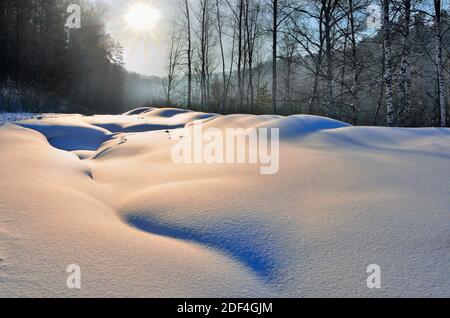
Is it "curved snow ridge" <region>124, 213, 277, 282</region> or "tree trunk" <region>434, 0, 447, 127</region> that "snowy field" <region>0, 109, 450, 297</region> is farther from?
"tree trunk" <region>434, 0, 447, 127</region>

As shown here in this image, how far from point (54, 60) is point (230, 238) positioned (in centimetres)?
2463

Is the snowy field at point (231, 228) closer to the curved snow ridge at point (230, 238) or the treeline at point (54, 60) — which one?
the curved snow ridge at point (230, 238)

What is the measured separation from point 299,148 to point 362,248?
5.08ft

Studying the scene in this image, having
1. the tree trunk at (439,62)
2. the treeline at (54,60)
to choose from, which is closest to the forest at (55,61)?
the treeline at (54,60)

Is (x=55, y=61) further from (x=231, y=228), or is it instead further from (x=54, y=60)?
(x=231, y=228)

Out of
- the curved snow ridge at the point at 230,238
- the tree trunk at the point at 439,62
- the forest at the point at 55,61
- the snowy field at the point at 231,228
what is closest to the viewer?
the snowy field at the point at 231,228

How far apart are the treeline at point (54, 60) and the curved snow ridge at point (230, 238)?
1061 cm

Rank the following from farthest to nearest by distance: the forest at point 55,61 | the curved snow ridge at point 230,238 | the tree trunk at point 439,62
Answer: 1. the forest at point 55,61
2. the tree trunk at point 439,62
3. the curved snow ridge at point 230,238

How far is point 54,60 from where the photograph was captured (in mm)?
20922

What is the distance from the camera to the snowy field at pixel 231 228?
0.74 metres

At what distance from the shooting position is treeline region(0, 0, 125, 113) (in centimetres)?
1350

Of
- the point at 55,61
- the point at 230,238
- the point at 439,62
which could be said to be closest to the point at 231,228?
the point at 230,238

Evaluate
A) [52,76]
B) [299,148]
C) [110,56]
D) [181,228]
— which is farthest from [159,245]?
[110,56]

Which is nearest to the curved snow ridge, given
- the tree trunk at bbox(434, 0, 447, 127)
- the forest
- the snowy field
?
the snowy field
